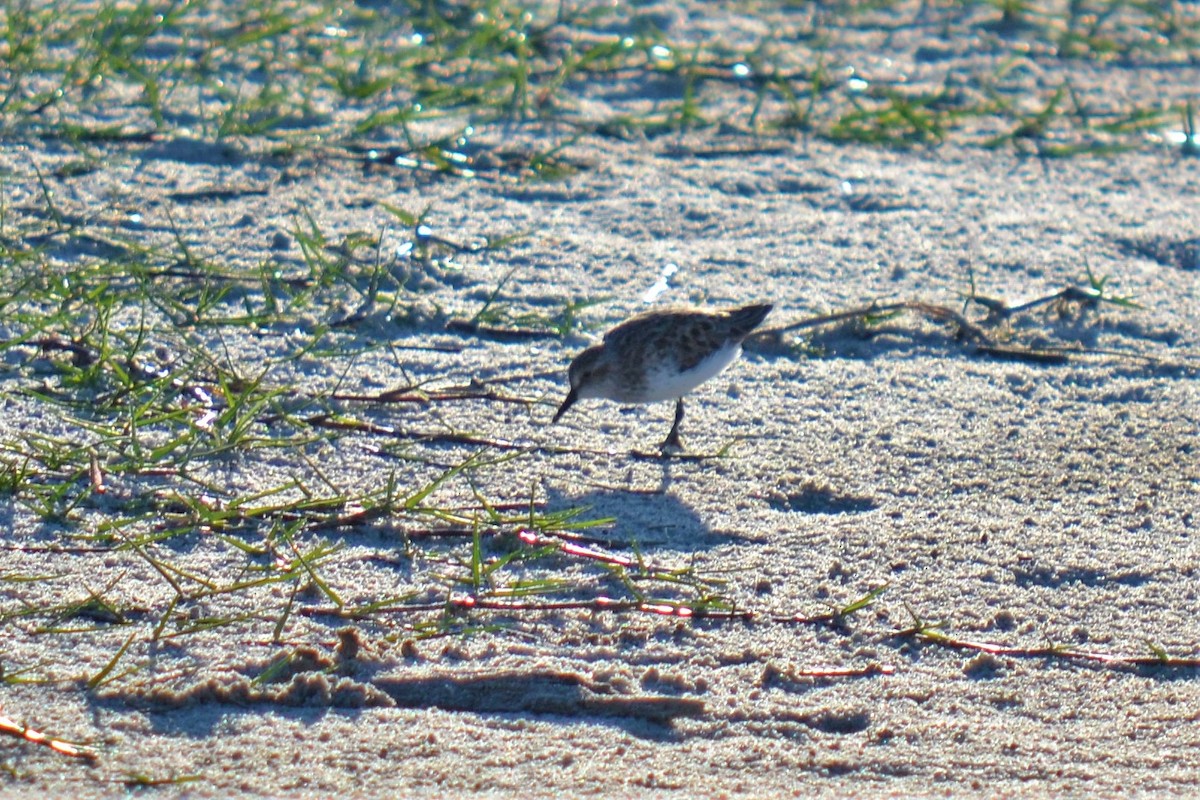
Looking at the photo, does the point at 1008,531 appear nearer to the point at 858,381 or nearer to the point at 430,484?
the point at 858,381

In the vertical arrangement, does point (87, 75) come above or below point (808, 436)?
above

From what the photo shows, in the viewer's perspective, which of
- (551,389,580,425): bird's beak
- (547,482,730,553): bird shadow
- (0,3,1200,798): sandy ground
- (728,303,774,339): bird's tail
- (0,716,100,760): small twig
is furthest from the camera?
(728,303,774,339): bird's tail

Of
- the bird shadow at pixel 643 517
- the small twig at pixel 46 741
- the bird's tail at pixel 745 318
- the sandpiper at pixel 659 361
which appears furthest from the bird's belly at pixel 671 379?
the small twig at pixel 46 741

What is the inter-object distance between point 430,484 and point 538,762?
114 centimetres

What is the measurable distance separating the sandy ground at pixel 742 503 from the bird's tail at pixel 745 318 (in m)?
0.16

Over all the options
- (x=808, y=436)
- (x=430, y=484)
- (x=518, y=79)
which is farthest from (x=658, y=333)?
(x=518, y=79)

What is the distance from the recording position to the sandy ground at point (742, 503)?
9.40 feet

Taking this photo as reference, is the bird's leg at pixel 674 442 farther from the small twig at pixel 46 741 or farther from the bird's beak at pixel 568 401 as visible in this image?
the small twig at pixel 46 741

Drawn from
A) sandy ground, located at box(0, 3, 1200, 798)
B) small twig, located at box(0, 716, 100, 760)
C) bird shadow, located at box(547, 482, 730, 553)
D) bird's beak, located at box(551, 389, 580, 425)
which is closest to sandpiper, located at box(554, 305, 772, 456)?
bird's beak, located at box(551, 389, 580, 425)

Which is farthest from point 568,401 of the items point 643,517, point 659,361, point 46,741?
point 46,741

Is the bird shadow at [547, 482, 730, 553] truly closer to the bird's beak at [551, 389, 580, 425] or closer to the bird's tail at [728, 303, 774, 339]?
the bird's beak at [551, 389, 580, 425]

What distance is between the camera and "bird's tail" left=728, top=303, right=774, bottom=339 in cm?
473

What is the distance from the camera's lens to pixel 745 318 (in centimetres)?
476

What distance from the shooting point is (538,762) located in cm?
280
